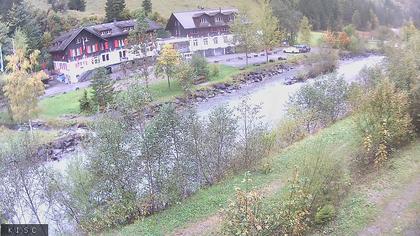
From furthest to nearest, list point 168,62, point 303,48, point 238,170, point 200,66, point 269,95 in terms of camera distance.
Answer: point 303,48
point 200,66
point 168,62
point 269,95
point 238,170

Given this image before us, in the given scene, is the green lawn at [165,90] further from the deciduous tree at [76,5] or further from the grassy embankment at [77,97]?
the deciduous tree at [76,5]

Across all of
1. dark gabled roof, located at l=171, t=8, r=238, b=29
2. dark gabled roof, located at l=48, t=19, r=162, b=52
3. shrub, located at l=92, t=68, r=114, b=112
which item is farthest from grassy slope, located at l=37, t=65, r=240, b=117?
dark gabled roof, located at l=171, t=8, r=238, b=29

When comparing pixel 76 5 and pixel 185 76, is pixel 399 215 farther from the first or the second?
pixel 76 5

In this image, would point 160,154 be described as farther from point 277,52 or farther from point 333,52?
point 277,52

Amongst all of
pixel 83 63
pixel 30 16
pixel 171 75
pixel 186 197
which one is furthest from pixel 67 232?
pixel 30 16

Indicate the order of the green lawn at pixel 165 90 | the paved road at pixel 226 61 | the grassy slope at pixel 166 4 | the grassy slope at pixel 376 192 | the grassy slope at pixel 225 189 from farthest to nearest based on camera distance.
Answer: the grassy slope at pixel 166 4 → the paved road at pixel 226 61 → the green lawn at pixel 165 90 → the grassy slope at pixel 225 189 → the grassy slope at pixel 376 192

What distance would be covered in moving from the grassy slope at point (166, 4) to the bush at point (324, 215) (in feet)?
190

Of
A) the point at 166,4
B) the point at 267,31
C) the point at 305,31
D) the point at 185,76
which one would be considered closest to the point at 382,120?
the point at 185,76

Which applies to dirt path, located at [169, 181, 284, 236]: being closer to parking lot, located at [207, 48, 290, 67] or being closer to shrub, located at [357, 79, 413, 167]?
shrub, located at [357, 79, 413, 167]

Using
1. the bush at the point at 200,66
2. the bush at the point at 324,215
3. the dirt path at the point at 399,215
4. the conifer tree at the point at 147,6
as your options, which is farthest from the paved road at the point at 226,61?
the dirt path at the point at 399,215

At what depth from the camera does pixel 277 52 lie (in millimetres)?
60625

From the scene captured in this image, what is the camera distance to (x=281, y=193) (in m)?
15.2

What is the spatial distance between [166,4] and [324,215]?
64378mm

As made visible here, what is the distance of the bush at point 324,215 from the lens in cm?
1342
